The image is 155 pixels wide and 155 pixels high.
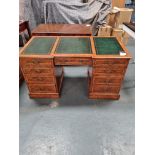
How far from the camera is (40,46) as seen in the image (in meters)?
2.12

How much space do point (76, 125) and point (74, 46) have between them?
94cm

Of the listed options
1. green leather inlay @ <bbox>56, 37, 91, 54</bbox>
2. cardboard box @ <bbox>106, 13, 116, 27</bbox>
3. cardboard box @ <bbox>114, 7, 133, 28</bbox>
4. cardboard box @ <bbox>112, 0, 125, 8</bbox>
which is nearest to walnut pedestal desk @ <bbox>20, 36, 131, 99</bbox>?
green leather inlay @ <bbox>56, 37, 91, 54</bbox>

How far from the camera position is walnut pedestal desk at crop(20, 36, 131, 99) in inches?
73.5

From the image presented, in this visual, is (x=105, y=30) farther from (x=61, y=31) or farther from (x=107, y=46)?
(x=107, y=46)

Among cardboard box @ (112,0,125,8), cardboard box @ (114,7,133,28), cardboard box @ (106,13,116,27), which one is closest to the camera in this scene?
cardboard box @ (114,7,133,28)

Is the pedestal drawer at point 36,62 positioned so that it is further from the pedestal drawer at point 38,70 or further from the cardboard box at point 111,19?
the cardboard box at point 111,19

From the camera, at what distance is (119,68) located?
6.31ft

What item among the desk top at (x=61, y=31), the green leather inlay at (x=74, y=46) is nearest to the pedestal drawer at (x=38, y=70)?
the green leather inlay at (x=74, y=46)

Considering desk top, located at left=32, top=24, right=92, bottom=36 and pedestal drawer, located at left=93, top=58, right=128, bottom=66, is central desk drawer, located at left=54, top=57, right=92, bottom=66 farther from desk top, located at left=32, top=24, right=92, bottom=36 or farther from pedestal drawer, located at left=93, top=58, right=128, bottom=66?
desk top, located at left=32, top=24, right=92, bottom=36

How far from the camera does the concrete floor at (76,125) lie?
155 centimetres

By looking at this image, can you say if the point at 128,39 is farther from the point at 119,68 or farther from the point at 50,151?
the point at 50,151
